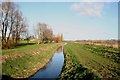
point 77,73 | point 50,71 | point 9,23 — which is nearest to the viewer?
point 77,73

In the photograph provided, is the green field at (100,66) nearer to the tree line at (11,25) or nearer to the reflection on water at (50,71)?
the reflection on water at (50,71)

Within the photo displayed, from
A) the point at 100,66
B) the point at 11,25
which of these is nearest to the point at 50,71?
the point at 100,66

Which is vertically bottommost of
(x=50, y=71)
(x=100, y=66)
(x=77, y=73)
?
(x=50, y=71)

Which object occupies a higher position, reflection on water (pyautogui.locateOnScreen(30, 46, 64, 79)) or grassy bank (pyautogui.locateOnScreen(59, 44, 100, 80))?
grassy bank (pyautogui.locateOnScreen(59, 44, 100, 80))

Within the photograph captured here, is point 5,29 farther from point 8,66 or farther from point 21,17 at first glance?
point 8,66

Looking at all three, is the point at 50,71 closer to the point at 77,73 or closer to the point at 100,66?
the point at 100,66

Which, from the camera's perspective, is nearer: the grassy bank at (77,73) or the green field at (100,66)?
the grassy bank at (77,73)

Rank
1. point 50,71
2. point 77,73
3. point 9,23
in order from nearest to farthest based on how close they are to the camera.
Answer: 1. point 77,73
2. point 50,71
3. point 9,23

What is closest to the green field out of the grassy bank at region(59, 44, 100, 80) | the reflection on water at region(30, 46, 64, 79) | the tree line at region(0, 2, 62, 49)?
the grassy bank at region(59, 44, 100, 80)

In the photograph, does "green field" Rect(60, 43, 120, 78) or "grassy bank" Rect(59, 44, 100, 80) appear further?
"green field" Rect(60, 43, 120, 78)

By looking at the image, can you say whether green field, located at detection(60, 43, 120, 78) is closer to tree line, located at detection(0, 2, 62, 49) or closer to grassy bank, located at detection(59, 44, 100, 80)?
grassy bank, located at detection(59, 44, 100, 80)

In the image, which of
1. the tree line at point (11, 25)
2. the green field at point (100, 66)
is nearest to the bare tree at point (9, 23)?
the tree line at point (11, 25)

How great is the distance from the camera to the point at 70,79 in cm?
1698

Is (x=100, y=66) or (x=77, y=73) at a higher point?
(x=77, y=73)
